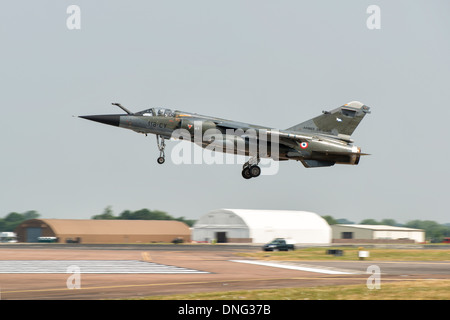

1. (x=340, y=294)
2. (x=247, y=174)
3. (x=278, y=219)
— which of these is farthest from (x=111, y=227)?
(x=340, y=294)

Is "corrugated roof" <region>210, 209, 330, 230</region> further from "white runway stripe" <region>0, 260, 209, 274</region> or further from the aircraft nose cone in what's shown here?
the aircraft nose cone

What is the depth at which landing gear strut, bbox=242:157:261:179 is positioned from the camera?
A: 1528 inches

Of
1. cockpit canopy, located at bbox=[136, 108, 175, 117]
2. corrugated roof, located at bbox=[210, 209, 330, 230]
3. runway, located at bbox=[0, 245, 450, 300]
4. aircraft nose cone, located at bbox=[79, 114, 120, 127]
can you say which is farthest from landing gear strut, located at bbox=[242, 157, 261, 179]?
corrugated roof, located at bbox=[210, 209, 330, 230]

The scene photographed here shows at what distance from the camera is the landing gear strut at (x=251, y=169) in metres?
38.8

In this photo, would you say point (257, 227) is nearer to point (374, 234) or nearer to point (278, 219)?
point (278, 219)

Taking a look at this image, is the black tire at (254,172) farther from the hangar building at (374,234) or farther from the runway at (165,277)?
the hangar building at (374,234)

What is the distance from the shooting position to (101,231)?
105438 millimetres

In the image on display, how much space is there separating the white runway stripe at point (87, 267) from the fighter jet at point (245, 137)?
34.7 ft

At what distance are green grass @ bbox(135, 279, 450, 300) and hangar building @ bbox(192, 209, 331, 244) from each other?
2787 inches

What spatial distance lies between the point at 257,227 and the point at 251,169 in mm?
66794
